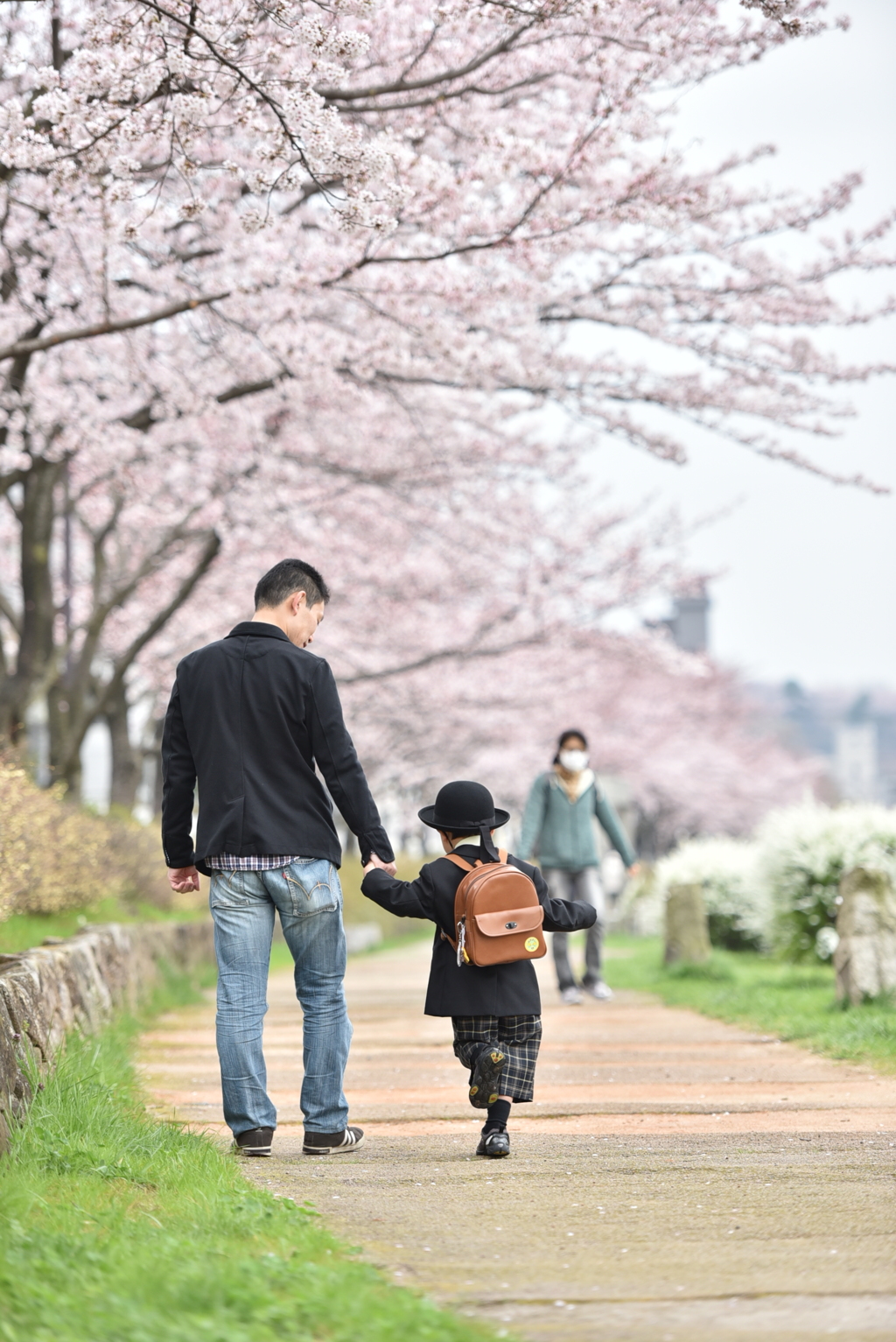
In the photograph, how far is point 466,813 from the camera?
4809 mm

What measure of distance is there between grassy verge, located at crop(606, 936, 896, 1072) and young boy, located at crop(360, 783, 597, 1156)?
2.38 meters

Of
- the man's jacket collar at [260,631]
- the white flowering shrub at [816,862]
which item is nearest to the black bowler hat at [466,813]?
the man's jacket collar at [260,631]

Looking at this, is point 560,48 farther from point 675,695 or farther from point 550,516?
point 675,695

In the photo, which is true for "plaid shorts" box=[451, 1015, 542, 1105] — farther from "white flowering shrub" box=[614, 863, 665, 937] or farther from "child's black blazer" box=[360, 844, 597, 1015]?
"white flowering shrub" box=[614, 863, 665, 937]

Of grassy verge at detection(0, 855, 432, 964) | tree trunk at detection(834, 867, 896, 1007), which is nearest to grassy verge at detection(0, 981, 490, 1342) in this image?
grassy verge at detection(0, 855, 432, 964)

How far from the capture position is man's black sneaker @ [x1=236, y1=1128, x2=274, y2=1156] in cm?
454

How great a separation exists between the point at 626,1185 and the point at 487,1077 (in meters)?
0.73

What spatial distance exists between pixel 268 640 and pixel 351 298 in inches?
209

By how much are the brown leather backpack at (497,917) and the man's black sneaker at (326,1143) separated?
72 centimetres

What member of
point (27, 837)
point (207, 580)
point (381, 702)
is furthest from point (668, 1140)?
point (381, 702)

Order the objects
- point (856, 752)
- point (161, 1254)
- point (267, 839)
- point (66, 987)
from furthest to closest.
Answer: point (856, 752), point (66, 987), point (267, 839), point (161, 1254)

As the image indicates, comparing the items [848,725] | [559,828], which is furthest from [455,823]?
[848,725]

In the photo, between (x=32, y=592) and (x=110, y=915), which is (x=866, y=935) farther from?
(x=32, y=592)

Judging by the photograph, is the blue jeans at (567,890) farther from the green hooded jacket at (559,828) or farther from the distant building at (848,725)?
the distant building at (848,725)
